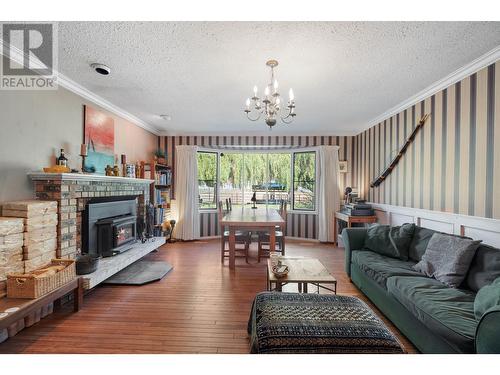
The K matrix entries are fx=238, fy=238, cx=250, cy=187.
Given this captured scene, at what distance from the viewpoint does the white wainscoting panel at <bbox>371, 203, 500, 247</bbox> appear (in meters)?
2.28

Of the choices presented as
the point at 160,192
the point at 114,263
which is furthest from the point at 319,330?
the point at 160,192

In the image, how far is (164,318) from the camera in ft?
7.52

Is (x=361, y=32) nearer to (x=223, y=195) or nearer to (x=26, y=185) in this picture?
(x=26, y=185)

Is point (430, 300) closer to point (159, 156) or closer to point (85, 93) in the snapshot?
point (85, 93)

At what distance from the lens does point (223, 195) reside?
6.01m

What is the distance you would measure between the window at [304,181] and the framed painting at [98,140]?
3.92 meters

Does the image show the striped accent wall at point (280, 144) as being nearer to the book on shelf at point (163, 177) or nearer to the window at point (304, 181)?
the window at point (304, 181)

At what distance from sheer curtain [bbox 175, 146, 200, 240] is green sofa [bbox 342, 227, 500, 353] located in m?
3.70

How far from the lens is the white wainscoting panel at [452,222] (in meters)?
2.28

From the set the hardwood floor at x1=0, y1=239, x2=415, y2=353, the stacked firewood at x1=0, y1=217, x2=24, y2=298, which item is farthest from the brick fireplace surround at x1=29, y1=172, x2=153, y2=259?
the hardwood floor at x1=0, y1=239, x2=415, y2=353

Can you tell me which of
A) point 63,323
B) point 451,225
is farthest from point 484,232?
point 63,323

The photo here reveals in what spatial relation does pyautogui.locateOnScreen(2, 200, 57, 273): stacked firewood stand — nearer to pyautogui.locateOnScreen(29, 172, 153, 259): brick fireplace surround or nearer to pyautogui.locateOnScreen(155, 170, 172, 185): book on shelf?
pyautogui.locateOnScreen(29, 172, 153, 259): brick fireplace surround

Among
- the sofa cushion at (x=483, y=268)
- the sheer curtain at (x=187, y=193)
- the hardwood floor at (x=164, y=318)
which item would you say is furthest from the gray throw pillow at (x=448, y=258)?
the sheer curtain at (x=187, y=193)

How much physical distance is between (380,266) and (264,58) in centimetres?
242
